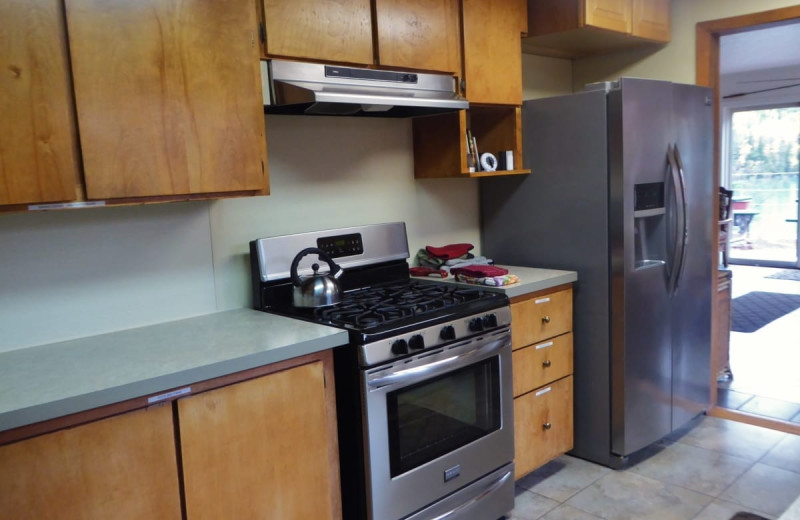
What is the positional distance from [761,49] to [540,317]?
5042 millimetres

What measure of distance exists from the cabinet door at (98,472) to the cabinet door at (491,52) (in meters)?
1.93

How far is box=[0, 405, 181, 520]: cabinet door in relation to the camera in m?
1.47

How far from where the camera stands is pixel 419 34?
2.63 metres

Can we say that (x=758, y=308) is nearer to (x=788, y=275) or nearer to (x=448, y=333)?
(x=788, y=275)

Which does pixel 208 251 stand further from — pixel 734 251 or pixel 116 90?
pixel 734 251

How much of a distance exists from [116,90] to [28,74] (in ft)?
0.73

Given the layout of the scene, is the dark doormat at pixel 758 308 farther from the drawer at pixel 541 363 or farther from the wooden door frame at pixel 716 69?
the drawer at pixel 541 363

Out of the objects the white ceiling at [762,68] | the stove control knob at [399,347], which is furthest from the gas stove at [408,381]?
the white ceiling at [762,68]

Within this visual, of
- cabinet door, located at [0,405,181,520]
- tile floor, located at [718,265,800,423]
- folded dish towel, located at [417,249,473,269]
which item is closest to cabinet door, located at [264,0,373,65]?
folded dish towel, located at [417,249,473,269]

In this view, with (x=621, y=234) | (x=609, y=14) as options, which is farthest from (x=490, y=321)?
(x=609, y=14)

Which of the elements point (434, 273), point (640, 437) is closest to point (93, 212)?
point (434, 273)

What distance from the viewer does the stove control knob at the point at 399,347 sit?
2.09 metres

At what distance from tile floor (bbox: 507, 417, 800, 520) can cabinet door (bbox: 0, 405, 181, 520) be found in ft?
5.01

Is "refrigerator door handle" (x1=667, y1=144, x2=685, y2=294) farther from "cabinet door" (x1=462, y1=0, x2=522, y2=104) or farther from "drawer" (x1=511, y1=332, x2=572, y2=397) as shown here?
"cabinet door" (x1=462, y1=0, x2=522, y2=104)
